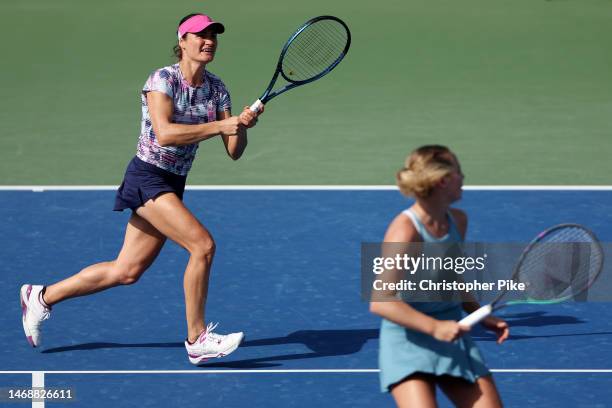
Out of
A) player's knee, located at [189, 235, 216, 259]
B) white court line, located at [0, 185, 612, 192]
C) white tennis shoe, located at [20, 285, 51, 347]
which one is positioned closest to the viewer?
player's knee, located at [189, 235, 216, 259]

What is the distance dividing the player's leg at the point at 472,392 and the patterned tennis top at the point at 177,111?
2.69m

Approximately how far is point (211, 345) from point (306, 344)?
737mm

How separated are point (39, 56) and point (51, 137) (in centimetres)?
376

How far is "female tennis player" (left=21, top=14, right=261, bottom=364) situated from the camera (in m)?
7.38

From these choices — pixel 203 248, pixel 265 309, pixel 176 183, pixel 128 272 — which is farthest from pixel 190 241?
pixel 265 309

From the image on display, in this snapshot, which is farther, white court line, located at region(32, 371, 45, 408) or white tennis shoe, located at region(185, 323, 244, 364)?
white tennis shoe, located at region(185, 323, 244, 364)

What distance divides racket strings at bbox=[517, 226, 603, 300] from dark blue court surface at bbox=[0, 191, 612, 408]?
4.48ft

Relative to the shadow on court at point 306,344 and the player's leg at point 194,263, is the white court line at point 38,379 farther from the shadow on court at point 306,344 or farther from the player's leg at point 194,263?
the player's leg at point 194,263

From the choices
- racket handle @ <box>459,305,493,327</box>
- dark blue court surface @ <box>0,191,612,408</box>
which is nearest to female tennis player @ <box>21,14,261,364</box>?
dark blue court surface @ <box>0,191,612,408</box>

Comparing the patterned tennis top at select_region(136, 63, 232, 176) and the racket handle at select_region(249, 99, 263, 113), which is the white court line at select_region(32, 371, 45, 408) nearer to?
the patterned tennis top at select_region(136, 63, 232, 176)

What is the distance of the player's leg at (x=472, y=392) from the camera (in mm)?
5371

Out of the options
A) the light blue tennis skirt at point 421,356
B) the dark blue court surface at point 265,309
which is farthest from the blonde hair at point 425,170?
the dark blue court surface at point 265,309

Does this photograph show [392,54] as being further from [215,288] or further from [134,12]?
[215,288]

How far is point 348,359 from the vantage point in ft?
25.2
